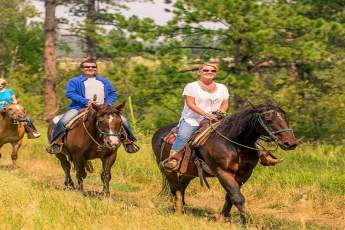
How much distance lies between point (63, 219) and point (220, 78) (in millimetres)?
13938

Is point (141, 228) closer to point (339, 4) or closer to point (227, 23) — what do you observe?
point (227, 23)

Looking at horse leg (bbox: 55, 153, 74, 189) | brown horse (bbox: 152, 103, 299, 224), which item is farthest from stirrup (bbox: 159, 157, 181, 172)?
horse leg (bbox: 55, 153, 74, 189)

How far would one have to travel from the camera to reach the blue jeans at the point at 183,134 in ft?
29.9

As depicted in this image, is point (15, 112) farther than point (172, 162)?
Yes

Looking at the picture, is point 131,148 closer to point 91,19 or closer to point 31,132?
point 31,132

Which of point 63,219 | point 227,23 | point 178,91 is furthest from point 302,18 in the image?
point 63,219

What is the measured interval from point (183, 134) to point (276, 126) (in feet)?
6.03

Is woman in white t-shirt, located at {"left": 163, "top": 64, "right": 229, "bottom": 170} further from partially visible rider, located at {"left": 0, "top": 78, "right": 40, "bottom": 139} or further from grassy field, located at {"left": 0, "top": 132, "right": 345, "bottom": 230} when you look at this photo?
partially visible rider, located at {"left": 0, "top": 78, "right": 40, "bottom": 139}

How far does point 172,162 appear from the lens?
30.0 ft

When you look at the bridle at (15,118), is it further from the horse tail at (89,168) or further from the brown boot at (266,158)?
the brown boot at (266,158)

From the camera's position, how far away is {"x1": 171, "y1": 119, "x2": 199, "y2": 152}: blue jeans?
9102 millimetres

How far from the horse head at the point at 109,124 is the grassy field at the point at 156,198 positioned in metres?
0.95

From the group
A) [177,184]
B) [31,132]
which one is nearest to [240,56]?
[31,132]

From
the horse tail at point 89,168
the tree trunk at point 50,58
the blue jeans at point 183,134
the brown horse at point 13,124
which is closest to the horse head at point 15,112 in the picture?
the brown horse at point 13,124
